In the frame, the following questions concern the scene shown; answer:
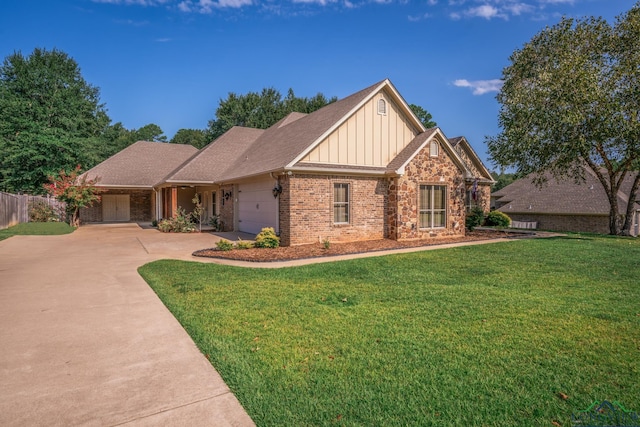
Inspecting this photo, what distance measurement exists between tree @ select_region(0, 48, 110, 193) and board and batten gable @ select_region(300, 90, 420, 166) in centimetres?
2783

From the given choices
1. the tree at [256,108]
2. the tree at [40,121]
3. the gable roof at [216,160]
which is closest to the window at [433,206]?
the gable roof at [216,160]

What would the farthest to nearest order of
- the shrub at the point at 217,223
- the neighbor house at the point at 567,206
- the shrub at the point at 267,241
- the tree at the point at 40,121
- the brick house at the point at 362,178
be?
the tree at the point at 40,121 < the neighbor house at the point at 567,206 < the shrub at the point at 217,223 < the brick house at the point at 362,178 < the shrub at the point at 267,241

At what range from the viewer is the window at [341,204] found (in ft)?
41.9

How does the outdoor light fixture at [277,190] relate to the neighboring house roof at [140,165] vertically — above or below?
below

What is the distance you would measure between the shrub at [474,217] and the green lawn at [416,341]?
11879 mm

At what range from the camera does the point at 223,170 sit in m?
19.8

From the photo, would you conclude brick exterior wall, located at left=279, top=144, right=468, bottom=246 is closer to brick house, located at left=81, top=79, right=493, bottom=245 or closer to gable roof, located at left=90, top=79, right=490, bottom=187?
brick house, located at left=81, top=79, right=493, bottom=245

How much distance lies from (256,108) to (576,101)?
33.2 m

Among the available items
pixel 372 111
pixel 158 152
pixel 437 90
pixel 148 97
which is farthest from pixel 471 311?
pixel 158 152

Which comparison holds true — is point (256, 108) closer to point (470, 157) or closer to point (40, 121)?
point (40, 121)

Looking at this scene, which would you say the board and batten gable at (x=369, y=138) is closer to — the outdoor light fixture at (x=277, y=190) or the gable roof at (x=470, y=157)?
the outdoor light fixture at (x=277, y=190)

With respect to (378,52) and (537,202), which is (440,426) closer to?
(378,52)

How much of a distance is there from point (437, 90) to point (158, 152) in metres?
20.4

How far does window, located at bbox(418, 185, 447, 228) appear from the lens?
13.8 m
